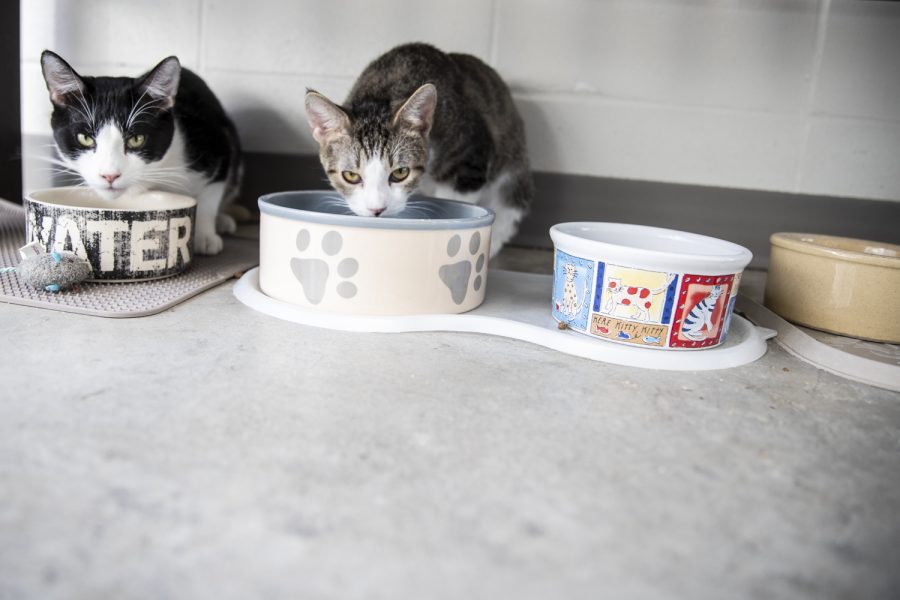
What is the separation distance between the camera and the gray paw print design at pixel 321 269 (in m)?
1.18

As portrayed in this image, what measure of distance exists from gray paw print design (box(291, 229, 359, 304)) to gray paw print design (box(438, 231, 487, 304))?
17 cm

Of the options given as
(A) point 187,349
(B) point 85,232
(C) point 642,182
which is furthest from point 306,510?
(C) point 642,182

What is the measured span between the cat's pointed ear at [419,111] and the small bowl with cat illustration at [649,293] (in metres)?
0.44

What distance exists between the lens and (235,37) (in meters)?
2.04

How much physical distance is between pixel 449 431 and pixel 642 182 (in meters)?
1.48

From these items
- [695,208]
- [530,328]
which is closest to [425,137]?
[530,328]

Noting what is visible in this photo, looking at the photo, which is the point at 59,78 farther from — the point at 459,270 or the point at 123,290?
the point at 459,270

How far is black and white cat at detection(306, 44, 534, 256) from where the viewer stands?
4.56 ft

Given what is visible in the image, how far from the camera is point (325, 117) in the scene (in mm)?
1415

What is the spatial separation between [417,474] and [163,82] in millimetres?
1081

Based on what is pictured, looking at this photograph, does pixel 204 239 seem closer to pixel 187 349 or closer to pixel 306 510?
pixel 187 349

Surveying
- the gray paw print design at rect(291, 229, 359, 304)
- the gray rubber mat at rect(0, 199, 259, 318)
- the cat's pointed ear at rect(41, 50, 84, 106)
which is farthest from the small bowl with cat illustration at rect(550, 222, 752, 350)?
the cat's pointed ear at rect(41, 50, 84, 106)

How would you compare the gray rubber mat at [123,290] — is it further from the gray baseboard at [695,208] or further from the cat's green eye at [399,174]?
the gray baseboard at [695,208]

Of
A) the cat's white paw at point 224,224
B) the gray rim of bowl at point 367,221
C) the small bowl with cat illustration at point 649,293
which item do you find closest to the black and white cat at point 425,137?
the gray rim of bowl at point 367,221
